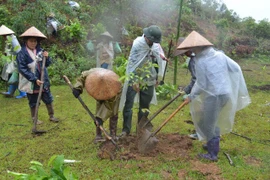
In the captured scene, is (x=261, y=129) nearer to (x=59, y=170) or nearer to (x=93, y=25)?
(x=59, y=170)

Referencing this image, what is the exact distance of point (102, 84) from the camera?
11.6ft

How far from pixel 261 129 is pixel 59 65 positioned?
19.6 ft

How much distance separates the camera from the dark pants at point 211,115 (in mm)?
3406

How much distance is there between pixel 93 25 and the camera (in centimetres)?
1103

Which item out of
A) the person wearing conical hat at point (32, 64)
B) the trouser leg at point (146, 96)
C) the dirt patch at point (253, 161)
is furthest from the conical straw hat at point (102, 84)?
the dirt patch at point (253, 161)

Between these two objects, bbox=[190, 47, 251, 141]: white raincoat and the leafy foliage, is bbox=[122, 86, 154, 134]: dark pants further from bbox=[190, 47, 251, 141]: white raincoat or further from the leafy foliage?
the leafy foliage

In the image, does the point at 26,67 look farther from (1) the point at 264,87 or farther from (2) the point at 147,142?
(1) the point at 264,87

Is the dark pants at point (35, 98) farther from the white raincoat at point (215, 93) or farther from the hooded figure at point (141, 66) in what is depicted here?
the white raincoat at point (215, 93)

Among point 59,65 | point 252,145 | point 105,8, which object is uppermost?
point 105,8

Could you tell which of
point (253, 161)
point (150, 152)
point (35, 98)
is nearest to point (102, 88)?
point (150, 152)

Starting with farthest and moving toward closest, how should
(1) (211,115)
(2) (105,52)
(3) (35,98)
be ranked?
1. (2) (105,52)
2. (3) (35,98)
3. (1) (211,115)

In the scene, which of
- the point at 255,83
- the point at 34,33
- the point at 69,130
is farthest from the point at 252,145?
the point at 255,83

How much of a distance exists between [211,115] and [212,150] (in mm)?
517

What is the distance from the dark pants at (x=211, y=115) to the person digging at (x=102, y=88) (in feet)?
3.79
